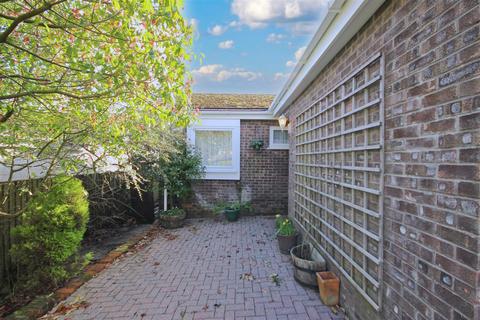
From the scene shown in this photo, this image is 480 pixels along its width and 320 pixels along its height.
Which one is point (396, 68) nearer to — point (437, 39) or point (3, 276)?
point (437, 39)

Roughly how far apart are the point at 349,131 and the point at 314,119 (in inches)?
61.5

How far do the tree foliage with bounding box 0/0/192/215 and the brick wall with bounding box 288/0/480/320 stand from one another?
1.80m

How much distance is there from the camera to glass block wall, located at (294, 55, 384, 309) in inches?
89.7

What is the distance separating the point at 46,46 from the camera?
254cm

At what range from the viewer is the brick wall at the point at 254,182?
7.75 metres

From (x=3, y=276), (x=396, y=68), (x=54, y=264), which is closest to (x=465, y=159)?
(x=396, y=68)

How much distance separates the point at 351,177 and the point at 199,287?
251 cm

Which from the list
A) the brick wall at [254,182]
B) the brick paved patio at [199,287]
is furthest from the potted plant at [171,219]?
the brick paved patio at [199,287]

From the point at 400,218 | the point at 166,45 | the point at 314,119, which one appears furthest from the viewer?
the point at 314,119

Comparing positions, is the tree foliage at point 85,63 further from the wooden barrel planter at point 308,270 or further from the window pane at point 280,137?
the window pane at point 280,137

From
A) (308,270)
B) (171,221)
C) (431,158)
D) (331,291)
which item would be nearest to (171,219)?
(171,221)

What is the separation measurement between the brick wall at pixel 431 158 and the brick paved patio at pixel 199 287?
51.9 inches

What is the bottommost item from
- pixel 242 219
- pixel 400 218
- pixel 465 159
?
pixel 242 219

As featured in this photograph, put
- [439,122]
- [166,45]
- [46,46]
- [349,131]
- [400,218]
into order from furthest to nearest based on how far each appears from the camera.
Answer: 1. [349,131]
2. [46,46]
3. [166,45]
4. [400,218]
5. [439,122]
